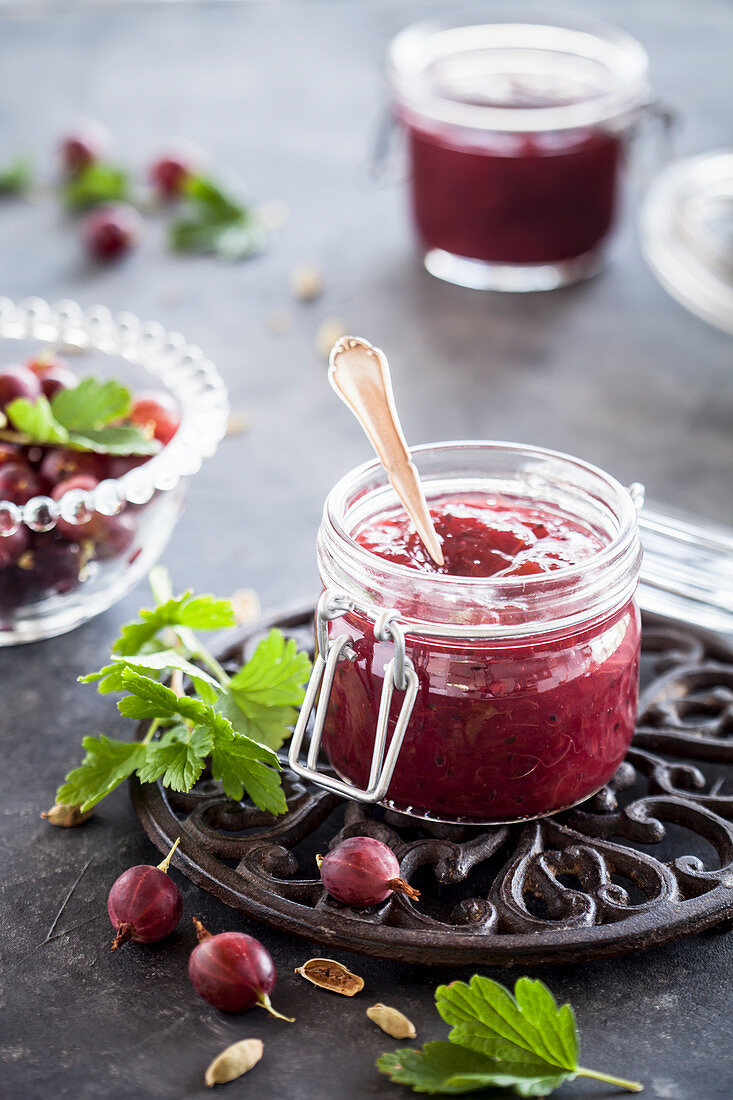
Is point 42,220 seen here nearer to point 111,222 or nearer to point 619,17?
point 111,222

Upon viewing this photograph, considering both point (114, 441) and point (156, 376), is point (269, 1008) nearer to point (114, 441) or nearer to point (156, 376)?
point (114, 441)

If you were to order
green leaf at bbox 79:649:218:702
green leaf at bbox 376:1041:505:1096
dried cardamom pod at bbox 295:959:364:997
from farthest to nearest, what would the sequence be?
green leaf at bbox 79:649:218:702 < dried cardamom pod at bbox 295:959:364:997 < green leaf at bbox 376:1041:505:1096

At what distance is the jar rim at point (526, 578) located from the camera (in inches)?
41.2

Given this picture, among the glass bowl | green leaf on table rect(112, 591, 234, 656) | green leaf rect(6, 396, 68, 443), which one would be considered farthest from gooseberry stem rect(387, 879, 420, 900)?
green leaf rect(6, 396, 68, 443)

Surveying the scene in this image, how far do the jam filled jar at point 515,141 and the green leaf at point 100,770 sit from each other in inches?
53.3

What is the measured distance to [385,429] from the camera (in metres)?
1.14

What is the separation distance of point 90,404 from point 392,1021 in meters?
0.79

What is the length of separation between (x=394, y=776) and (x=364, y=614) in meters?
0.16

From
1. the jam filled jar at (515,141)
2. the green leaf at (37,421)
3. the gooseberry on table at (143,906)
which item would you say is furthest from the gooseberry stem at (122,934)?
the jam filled jar at (515,141)

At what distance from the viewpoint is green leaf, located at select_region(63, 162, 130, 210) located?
8.52 ft

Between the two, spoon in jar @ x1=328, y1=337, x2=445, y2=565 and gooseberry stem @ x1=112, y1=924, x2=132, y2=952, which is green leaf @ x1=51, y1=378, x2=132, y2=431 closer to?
spoon in jar @ x1=328, y1=337, x2=445, y2=565

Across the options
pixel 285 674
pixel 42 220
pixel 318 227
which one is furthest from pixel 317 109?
pixel 285 674

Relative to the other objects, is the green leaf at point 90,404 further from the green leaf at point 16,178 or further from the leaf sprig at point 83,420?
the green leaf at point 16,178

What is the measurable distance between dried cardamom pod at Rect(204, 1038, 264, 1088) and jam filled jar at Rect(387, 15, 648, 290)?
5.23 feet
